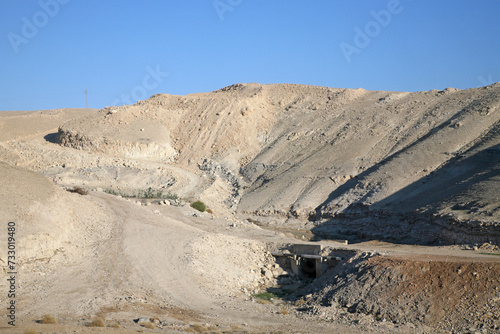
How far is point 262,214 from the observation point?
41.8 metres

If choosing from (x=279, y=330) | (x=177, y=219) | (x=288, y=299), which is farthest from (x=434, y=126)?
(x=279, y=330)

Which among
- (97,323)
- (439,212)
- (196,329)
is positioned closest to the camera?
(97,323)

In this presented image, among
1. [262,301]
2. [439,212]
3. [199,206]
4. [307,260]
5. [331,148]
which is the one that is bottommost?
[262,301]

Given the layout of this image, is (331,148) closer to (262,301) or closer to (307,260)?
(307,260)

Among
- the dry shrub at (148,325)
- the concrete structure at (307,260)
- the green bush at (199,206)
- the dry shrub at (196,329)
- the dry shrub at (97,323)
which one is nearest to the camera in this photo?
the dry shrub at (97,323)

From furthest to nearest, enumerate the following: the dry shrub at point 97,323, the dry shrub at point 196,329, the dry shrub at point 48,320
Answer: the dry shrub at point 196,329
the dry shrub at point 48,320
the dry shrub at point 97,323

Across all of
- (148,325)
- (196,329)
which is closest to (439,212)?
(196,329)

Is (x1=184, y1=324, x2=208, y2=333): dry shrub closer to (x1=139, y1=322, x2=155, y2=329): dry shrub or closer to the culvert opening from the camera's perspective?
(x1=139, y1=322, x2=155, y2=329): dry shrub

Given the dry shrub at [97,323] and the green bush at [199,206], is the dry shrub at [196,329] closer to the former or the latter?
the dry shrub at [97,323]

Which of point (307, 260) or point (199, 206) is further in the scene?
point (199, 206)

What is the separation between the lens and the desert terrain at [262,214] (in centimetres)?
1845

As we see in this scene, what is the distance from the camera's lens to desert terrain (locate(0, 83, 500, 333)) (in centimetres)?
1845

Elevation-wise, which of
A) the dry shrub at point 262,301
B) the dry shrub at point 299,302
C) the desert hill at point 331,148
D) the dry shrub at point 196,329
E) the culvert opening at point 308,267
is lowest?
the dry shrub at point 196,329

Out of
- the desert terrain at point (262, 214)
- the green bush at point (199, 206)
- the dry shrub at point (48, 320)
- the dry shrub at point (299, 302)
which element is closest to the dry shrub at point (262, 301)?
the desert terrain at point (262, 214)
